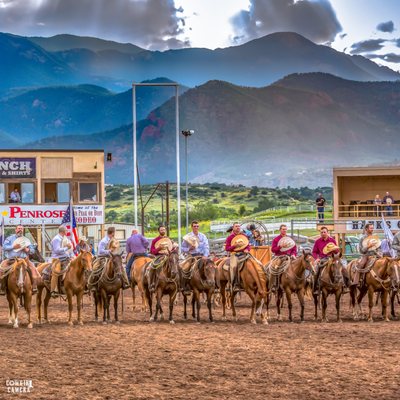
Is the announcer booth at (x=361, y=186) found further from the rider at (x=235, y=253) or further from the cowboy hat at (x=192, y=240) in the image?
the rider at (x=235, y=253)

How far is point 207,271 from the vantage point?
2356 centimetres

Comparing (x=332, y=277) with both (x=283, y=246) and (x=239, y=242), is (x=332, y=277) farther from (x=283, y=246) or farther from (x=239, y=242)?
(x=239, y=242)

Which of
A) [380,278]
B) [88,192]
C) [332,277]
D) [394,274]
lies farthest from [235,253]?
[88,192]

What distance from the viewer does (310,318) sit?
2462 centimetres

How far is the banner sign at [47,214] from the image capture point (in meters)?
59.9

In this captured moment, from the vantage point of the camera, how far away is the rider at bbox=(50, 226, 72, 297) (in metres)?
A: 23.3

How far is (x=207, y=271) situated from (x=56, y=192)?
139ft

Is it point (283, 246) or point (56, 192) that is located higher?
point (56, 192)

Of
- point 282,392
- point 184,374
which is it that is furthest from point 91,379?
point 282,392

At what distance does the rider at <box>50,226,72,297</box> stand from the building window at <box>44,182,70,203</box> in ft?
132

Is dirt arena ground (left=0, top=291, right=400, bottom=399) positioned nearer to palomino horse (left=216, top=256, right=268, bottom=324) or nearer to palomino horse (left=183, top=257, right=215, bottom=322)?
palomino horse (left=216, top=256, right=268, bottom=324)

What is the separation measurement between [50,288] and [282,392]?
37.9 ft

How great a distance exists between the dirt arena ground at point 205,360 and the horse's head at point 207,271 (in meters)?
1.16

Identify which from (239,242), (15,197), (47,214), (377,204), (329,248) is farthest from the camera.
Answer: (15,197)
